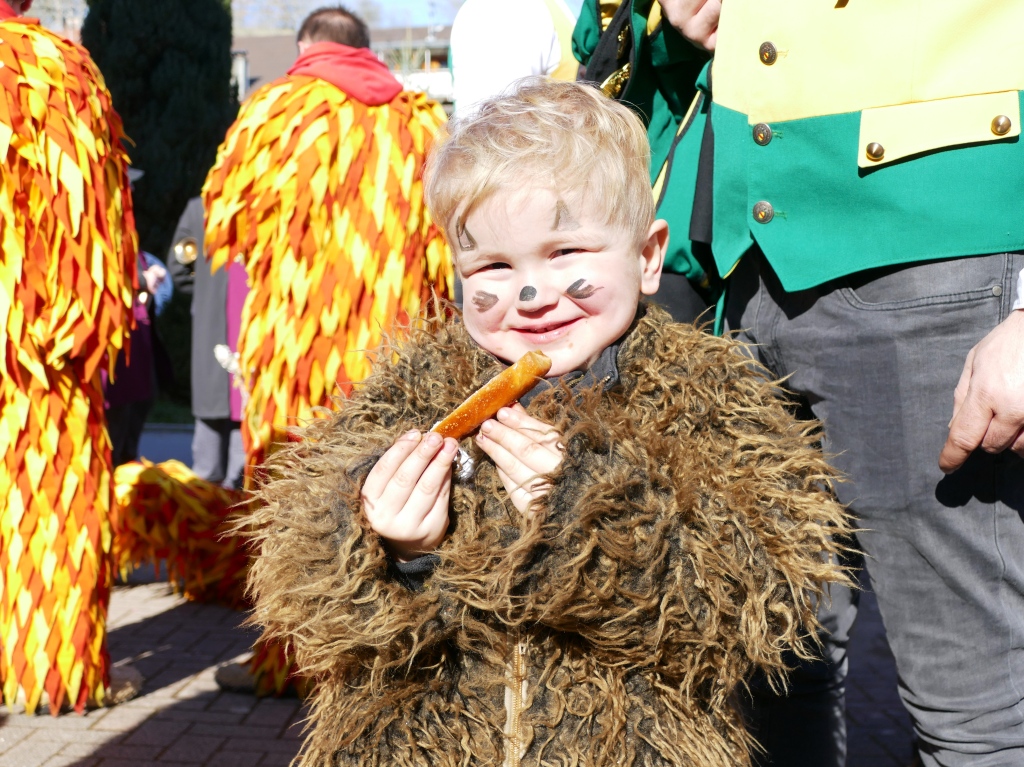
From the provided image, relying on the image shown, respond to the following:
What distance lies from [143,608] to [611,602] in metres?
4.13

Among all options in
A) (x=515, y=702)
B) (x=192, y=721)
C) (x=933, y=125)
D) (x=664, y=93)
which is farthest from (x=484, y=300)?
(x=192, y=721)

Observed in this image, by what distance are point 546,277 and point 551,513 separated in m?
0.40

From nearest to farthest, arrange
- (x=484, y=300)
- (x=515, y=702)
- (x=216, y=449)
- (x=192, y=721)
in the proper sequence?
(x=515, y=702) → (x=484, y=300) → (x=192, y=721) → (x=216, y=449)

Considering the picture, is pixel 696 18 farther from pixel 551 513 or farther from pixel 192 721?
pixel 192 721

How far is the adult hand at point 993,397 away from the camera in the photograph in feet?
4.87

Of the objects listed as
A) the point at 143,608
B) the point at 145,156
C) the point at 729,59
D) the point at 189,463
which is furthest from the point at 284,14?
the point at 729,59

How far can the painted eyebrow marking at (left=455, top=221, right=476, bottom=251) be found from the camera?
1638 millimetres

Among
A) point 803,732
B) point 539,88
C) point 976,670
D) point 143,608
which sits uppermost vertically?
point 539,88

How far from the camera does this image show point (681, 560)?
56.7 inches

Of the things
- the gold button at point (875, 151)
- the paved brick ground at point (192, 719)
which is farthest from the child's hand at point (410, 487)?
the paved brick ground at point (192, 719)

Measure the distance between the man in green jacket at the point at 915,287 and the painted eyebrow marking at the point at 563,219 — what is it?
41cm

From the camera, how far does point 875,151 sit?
166 centimetres

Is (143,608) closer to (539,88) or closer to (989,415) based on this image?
(539,88)

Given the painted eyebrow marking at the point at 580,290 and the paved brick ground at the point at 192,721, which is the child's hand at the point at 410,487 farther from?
the paved brick ground at the point at 192,721
